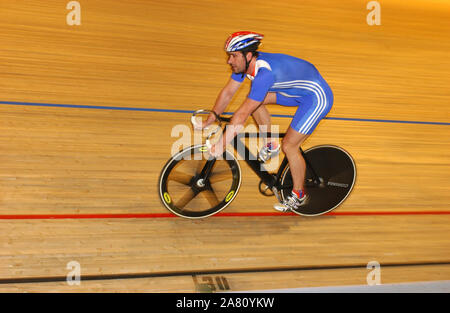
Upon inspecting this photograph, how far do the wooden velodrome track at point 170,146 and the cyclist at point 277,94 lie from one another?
1.50 ft

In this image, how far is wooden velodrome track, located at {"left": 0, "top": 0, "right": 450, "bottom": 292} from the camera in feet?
7.38

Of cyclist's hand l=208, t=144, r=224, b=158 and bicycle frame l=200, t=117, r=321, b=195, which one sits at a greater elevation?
bicycle frame l=200, t=117, r=321, b=195

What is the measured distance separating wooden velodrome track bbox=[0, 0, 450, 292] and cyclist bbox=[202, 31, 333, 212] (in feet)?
1.50

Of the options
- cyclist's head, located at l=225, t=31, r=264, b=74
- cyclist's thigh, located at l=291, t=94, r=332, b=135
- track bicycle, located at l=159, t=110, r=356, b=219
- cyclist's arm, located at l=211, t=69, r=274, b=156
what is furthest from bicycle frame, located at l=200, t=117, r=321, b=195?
cyclist's head, located at l=225, t=31, r=264, b=74

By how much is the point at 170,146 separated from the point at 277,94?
93 cm

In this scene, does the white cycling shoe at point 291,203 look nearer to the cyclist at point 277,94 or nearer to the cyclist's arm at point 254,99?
the cyclist at point 277,94

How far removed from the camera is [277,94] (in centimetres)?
242

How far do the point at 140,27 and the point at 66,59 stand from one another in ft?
2.80

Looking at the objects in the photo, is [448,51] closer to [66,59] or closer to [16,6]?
[66,59]

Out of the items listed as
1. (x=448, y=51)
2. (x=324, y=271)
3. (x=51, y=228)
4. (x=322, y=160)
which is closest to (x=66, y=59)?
(x=51, y=228)

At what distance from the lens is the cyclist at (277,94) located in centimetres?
201

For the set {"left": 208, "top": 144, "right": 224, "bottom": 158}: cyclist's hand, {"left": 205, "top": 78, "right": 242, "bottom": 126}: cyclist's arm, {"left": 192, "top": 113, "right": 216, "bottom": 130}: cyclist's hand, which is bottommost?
{"left": 208, "top": 144, "right": 224, "bottom": 158}: cyclist's hand

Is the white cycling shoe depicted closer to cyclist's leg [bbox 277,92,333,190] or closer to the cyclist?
the cyclist

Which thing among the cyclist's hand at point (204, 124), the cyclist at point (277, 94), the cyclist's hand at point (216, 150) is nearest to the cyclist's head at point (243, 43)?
the cyclist at point (277, 94)
